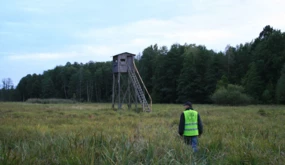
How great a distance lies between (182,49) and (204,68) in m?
12.1

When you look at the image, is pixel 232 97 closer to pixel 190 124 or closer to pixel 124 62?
pixel 124 62

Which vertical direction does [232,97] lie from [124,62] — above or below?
below

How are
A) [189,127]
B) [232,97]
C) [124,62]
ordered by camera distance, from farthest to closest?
[232,97] < [124,62] < [189,127]

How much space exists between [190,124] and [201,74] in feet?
193

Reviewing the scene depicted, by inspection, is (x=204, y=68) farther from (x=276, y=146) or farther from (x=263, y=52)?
(x=276, y=146)

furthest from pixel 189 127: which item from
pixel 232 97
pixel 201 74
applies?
pixel 201 74

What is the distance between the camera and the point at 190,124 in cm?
870

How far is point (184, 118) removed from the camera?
28.6 ft

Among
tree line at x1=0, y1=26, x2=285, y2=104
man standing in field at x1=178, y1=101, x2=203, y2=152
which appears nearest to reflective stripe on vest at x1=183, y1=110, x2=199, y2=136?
man standing in field at x1=178, y1=101, x2=203, y2=152

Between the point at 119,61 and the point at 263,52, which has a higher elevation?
the point at 263,52

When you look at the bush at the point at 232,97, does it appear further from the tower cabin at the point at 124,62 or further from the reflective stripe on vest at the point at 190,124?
the reflective stripe on vest at the point at 190,124

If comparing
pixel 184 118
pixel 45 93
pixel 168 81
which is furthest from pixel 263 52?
pixel 45 93

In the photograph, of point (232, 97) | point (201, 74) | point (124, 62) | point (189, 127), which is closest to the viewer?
point (189, 127)

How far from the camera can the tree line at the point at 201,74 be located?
52.6 meters
